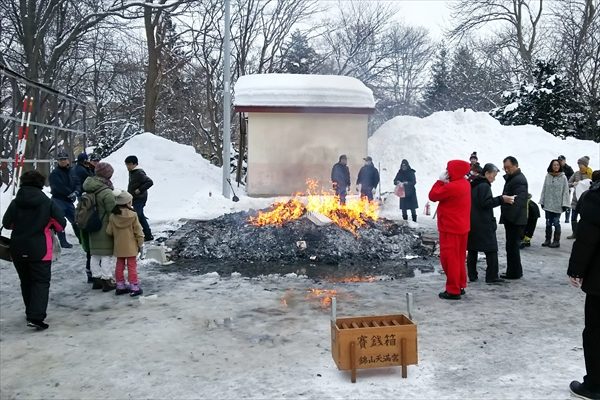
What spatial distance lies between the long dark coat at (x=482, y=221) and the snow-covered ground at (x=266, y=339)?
0.68 meters

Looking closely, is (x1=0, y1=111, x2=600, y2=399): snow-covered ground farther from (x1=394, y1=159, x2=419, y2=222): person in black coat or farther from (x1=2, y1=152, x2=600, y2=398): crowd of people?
(x1=394, y1=159, x2=419, y2=222): person in black coat

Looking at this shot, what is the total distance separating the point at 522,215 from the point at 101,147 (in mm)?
25681

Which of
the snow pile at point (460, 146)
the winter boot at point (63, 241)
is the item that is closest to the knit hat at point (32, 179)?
the winter boot at point (63, 241)

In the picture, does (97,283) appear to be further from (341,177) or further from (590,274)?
(341,177)

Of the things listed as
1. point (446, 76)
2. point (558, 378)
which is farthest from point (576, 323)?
point (446, 76)

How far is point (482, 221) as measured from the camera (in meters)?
7.57

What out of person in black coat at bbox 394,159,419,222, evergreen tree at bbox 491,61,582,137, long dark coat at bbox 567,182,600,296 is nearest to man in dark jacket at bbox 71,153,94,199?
person in black coat at bbox 394,159,419,222

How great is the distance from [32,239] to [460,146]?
734 inches

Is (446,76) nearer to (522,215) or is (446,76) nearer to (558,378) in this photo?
(522,215)

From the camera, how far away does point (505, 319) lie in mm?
6160

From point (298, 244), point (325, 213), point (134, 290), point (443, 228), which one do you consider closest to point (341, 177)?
point (325, 213)

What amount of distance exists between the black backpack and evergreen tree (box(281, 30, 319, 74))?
26356 mm

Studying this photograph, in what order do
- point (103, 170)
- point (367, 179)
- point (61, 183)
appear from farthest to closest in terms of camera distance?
point (367, 179), point (61, 183), point (103, 170)

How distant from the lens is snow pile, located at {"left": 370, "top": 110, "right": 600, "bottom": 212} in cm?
2016
